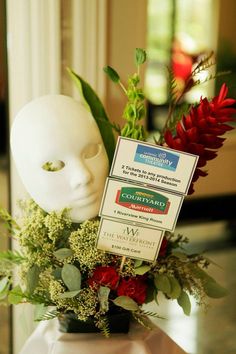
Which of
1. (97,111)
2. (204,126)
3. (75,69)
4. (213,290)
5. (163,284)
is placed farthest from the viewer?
(75,69)

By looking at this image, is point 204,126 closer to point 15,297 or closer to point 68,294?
point 68,294

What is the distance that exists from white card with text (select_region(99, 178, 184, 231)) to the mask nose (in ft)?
0.23

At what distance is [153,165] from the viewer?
108cm

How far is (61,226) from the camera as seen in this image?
1136 mm

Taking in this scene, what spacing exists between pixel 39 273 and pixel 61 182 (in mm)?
168

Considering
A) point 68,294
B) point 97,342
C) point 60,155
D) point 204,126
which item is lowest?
point 97,342

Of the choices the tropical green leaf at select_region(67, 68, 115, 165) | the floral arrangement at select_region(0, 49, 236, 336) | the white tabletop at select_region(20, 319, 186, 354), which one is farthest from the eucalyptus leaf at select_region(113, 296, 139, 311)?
the tropical green leaf at select_region(67, 68, 115, 165)

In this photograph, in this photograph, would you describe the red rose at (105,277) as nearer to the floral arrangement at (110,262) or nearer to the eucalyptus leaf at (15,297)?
the floral arrangement at (110,262)

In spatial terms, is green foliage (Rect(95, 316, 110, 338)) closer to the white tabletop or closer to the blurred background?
the white tabletop

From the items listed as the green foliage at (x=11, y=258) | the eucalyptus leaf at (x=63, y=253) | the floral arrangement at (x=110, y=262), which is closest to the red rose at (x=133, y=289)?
the floral arrangement at (x=110, y=262)

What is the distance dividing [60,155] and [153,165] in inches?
7.0

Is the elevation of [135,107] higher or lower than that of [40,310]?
higher

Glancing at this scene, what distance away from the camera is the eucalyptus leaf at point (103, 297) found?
43.5 inches

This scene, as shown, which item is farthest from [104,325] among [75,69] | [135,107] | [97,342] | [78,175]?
[75,69]
